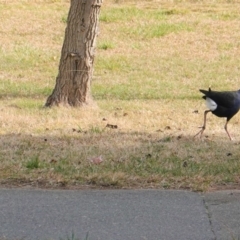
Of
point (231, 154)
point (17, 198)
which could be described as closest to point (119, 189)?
point (17, 198)

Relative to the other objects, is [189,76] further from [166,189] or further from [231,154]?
[166,189]

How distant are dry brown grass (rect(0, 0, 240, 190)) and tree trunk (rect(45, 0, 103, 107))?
0.93ft

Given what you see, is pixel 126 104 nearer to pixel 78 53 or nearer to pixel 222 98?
pixel 78 53

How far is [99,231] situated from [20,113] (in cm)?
506

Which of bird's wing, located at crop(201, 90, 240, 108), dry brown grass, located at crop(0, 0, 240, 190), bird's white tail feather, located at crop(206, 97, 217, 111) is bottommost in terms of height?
dry brown grass, located at crop(0, 0, 240, 190)

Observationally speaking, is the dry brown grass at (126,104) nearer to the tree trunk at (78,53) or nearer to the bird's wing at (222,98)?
the tree trunk at (78,53)

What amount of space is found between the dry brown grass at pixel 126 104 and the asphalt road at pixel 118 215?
0.32m

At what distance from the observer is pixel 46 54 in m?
16.0

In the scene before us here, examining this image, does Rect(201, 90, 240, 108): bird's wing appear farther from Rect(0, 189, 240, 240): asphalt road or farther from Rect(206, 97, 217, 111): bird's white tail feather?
Rect(0, 189, 240, 240): asphalt road

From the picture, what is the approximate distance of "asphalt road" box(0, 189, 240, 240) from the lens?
5.39 meters

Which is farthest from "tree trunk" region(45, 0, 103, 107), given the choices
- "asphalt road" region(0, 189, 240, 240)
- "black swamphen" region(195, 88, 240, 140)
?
"asphalt road" region(0, 189, 240, 240)

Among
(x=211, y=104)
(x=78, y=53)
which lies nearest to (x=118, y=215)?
(x=211, y=104)

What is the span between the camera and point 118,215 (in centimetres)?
577

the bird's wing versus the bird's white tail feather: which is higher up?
the bird's wing
